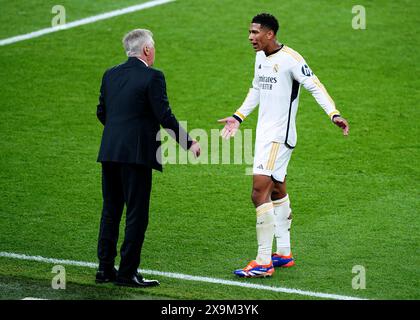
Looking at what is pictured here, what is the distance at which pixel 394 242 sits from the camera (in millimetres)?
8703

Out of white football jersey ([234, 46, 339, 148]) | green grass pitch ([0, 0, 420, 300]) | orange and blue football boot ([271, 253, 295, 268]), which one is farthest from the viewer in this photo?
orange and blue football boot ([271, 253, 295, 268])

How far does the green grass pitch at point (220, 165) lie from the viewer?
26.6 feet

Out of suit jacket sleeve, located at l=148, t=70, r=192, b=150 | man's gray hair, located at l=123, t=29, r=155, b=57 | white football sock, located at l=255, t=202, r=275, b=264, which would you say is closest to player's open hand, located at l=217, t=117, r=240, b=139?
white football sock, located at l=255, t=202, r=275, b=264

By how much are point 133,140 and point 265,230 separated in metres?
1.43

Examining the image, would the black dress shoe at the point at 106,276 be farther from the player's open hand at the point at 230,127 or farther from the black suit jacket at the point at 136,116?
the player's open hand at the point at 230,127

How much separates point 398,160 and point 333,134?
112 cm

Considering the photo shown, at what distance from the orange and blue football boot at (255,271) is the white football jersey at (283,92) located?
1038 mm

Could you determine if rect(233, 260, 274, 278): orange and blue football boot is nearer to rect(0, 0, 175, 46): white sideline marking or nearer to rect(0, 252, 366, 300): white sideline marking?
rect(0, 252, 366, 300): white sideline marking

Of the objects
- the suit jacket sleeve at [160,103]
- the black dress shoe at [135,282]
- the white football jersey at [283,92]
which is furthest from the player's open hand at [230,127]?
the black dress shoe at [135,282]

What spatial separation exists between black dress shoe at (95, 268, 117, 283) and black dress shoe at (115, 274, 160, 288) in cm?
9

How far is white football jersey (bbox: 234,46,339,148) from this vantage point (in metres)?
7.89

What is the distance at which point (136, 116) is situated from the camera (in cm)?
743
